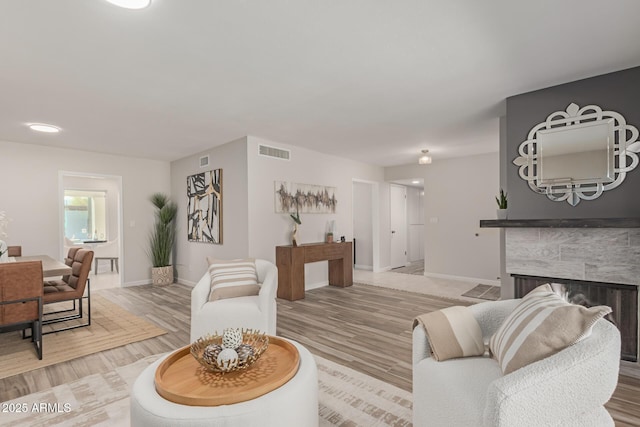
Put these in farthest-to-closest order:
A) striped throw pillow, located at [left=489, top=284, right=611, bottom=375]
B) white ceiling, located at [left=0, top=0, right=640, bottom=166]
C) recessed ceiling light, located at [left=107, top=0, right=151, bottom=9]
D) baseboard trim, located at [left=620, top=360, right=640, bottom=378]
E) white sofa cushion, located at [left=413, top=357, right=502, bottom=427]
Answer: baseboard trim, located at [left=620, top=360, right=640, bottom=378] → white ceiling, located at [left=0, top=0, right=640, bottom=166] → recessed ceiling light, located at [left=107, top=0, right=151, bottom=9] → white sofa cushion, located at [left=413, top=357, right=502, bottom=427] → striped throw pillow, located at [left=489, top=284, right=611, bottom=375]

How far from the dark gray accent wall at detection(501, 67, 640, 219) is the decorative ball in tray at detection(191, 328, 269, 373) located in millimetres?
2760

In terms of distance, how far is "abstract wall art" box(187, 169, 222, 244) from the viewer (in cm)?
516

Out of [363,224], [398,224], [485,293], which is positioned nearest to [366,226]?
[363,224]

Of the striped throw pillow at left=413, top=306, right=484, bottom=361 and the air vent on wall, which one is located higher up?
the air vent on wall

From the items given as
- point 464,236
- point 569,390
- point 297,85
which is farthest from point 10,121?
point 464,236

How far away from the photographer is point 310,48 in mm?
2264

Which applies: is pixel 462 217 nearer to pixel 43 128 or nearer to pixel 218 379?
pixel 218 379

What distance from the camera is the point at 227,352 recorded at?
5.02 ft

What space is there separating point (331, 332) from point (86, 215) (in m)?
8.26

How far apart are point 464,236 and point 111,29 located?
19.9 ft

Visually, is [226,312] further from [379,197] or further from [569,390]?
[379,197]

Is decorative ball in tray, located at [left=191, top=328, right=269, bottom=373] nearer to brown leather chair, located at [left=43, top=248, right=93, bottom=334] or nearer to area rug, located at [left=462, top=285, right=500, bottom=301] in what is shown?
brown leather chair, located at [left=43, top=248, right=93, bottom=334]

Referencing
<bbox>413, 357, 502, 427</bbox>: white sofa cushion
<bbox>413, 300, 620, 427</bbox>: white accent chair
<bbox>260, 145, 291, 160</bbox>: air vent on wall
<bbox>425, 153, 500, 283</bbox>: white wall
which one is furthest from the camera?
<bbox>425, 153, 500, 283</bbox>: white wall

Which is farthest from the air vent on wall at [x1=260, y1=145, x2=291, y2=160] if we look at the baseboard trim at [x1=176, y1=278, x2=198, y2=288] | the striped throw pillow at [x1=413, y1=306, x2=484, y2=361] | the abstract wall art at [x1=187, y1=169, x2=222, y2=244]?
the striped throw pillow at [x1=413, y1=306, x2=484, y2=361]
